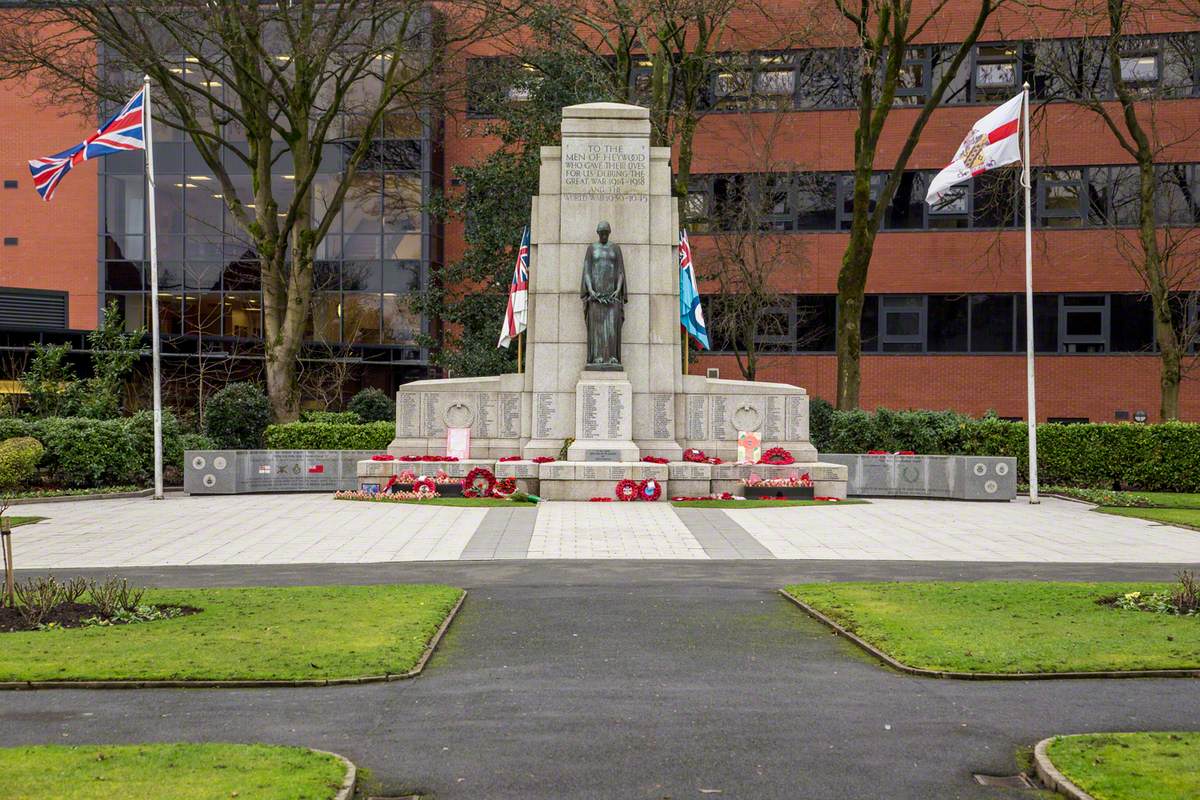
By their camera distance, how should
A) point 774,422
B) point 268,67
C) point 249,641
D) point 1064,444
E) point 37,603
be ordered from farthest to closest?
1. point 268,67
2. point 1064,444
3. point 774,422
4. point 37,603
5. point 249,641

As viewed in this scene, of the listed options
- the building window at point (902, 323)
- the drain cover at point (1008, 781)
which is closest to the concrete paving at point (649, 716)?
the drain cover at point (1008, 781)

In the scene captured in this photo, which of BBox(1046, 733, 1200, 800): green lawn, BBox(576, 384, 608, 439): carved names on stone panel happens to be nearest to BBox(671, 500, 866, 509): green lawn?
BBox(576, 384, 608, 439): carved names on stone panel

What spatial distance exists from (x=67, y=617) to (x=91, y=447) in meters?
19.0

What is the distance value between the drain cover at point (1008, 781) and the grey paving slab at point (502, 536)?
10.4m

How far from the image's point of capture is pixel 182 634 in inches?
434

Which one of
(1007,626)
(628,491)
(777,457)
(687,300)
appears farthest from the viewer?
(687,300)

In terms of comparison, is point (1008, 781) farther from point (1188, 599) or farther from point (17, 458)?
point (17, 458)

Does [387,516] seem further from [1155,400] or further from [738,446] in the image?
[1155,400]

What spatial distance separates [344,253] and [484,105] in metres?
12.0

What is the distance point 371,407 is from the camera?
36.0m

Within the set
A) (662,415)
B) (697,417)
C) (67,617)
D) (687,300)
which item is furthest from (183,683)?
(687,300)

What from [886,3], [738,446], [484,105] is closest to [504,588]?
[738,446]

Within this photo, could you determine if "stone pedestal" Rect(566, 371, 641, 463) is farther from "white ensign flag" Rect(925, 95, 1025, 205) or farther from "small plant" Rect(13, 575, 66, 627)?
"small plant" Rect(13, 575, 66, 627)

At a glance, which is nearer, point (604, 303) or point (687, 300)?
point (604, 303)
